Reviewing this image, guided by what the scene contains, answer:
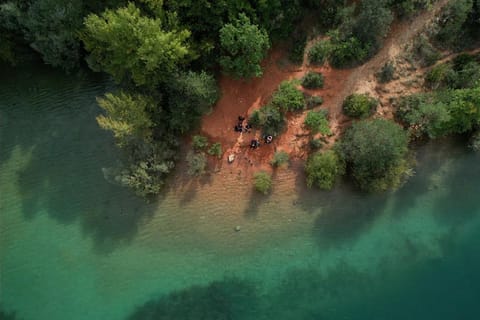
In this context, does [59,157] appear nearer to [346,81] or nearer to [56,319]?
[56,319]

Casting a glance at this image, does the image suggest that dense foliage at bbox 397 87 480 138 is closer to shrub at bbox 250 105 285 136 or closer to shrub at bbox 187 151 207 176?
shrub at bbox 250 105 285 136

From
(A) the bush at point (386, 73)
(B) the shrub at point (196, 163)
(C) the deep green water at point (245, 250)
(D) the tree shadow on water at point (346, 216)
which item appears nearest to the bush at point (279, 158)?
(C) the deep green water at point (245, 250)

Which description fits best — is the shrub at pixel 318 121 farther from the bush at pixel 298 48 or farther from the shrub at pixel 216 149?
the shrub at pixel 216 149

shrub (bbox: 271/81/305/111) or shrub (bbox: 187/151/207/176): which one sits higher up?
shrub (bbox: 271/81/305/111)

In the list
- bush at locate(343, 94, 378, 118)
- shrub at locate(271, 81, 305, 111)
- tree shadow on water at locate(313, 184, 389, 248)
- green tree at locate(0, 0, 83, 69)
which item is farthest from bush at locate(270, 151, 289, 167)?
green tree at locate(0, 0, 83, 69)

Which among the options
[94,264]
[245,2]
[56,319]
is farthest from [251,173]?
[56,319]

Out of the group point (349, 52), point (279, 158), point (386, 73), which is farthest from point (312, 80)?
point (279, 158)
